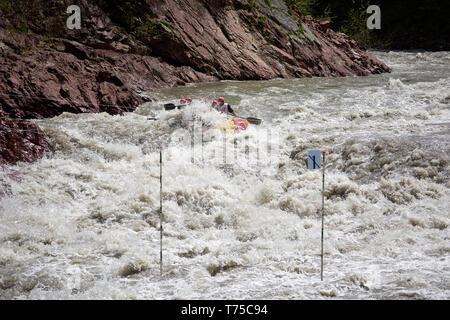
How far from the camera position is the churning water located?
14.9ft

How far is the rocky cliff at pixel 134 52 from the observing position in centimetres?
944

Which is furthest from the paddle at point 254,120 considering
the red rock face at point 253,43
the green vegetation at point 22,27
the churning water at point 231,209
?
the green vegetation at point 22,27

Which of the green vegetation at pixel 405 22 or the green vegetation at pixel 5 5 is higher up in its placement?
the green vegetation at pixel 405 22

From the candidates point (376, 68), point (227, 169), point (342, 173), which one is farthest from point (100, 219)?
point (376, 68)

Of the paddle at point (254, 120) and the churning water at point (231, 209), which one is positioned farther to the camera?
the paddle at point (254, 120)

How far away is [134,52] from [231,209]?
8116 millimetres

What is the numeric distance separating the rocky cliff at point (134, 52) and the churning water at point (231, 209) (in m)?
0.85

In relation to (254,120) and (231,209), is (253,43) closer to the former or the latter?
(254,120)

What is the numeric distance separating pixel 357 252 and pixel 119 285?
2505 millimetres

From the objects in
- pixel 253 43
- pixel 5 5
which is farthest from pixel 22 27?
pixel 253 43

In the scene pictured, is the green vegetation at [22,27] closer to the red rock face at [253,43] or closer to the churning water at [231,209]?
the red rock face at [253,43]

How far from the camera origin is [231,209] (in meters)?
6.23

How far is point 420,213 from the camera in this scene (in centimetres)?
582

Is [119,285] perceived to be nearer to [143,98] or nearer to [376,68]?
[143,98]
